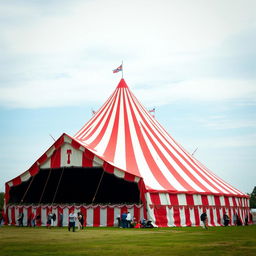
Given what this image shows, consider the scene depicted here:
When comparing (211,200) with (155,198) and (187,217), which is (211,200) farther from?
(155,198)

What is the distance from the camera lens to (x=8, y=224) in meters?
24.0

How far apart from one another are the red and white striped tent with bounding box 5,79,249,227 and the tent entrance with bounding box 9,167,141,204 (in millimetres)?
470

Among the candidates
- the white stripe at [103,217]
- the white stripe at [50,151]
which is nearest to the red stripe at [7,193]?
the white stripe at [50,151]

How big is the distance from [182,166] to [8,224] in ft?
28.8

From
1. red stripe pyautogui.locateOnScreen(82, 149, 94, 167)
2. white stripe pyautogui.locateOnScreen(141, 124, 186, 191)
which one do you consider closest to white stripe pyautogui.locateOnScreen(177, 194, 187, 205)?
white stripe pyautogui.locateOnScreen(141, 124, 186, 191)

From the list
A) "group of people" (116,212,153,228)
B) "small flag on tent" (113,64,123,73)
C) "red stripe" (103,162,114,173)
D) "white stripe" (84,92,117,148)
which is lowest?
"group of people" (116,212,153,228)

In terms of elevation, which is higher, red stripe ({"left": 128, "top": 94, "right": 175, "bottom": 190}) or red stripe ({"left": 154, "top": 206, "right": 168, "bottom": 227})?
red stripe ({"left": 128, "top": 94, "right": 175, "bottom": 190})

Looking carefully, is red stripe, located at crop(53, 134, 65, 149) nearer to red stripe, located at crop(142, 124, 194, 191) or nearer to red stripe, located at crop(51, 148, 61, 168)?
red stripe, located at crop(51, 148, 61, 168)

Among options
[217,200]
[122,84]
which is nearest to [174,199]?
[217,200]

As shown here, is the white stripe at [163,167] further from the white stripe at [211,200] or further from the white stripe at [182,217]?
the white stripe at [211,200]

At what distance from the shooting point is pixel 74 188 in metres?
23.1

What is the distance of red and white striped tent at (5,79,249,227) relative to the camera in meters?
20.5

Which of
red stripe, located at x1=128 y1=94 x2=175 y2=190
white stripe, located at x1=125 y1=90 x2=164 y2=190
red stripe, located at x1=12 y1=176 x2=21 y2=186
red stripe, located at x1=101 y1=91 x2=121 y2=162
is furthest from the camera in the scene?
red stripe, located at x1=12 y1=176 x2=21 y2=186

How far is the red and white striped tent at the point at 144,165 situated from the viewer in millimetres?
20502
